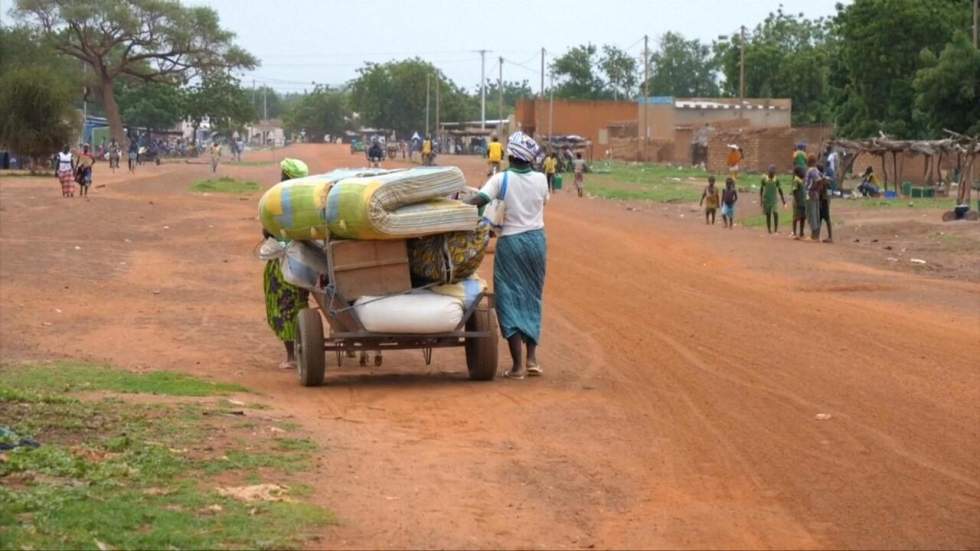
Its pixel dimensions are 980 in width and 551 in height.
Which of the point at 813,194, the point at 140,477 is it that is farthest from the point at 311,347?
the point at 813,194

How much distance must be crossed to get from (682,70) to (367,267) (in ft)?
441

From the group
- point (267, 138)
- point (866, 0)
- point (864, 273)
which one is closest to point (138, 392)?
point (864, 273)

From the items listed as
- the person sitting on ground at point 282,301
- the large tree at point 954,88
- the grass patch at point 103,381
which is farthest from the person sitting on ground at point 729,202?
the grass patch at point 103,381

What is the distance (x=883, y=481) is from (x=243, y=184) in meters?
46.6

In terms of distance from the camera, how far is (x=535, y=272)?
11234 mm

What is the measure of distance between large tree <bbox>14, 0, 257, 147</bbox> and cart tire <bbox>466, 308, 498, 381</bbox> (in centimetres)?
8441

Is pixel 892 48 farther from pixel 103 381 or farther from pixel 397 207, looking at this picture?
pixel 103 381

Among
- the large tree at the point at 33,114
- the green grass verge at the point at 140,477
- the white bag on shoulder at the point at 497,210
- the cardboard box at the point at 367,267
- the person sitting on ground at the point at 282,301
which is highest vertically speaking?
the large tree at the point at 33,114

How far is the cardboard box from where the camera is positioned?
10.7 meters

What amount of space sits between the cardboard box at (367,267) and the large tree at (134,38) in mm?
84541

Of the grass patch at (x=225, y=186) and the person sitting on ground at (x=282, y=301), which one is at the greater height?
the person sitting on ground at (x=282, y=301)

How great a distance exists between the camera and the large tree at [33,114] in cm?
6112

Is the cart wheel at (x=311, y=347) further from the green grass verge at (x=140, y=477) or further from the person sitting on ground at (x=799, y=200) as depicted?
the person sitting on ground at (x=799, y=200)

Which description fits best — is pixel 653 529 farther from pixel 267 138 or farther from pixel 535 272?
pixel 267 138
